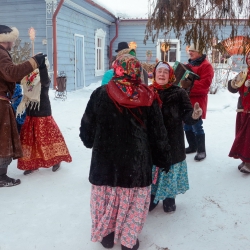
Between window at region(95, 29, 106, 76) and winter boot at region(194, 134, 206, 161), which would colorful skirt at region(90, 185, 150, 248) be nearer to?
winter boot at region(194, 134, 206, 161)

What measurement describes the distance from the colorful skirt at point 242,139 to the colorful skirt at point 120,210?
1.97 meters

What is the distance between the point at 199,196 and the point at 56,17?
7867 millimetres

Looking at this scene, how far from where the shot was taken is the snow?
7.84ft

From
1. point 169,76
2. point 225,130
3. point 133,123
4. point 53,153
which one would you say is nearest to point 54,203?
point 53,153

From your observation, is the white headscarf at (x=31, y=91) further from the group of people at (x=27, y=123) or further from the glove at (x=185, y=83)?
the glove at (x=185, y=83)

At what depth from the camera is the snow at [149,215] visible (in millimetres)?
2389

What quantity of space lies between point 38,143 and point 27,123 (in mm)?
274

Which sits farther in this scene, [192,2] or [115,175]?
[192,2]

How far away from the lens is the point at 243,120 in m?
3.76

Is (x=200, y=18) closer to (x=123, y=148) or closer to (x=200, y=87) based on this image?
(x=123, y=148)

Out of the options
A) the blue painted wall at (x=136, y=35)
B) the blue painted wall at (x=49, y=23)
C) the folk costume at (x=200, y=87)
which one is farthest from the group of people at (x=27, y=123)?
the blue painted wall at (x=136, y=35)

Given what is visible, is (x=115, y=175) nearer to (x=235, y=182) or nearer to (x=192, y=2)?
(x=192, y=2)

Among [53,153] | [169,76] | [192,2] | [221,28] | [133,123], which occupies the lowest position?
[53,153]

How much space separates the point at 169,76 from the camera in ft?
8.74
